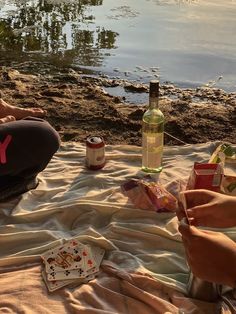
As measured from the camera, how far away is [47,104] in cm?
387

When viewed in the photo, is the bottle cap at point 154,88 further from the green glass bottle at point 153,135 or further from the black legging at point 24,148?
the black legging at point 24,148

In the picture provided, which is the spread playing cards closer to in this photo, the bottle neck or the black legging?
the black legging

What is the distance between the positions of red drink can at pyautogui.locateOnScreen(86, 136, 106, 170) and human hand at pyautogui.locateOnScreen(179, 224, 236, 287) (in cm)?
122

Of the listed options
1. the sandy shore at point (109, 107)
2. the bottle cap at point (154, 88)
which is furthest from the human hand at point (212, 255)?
the sandy shore at point (109, 107)

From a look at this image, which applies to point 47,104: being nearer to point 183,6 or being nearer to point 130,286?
point 130,286

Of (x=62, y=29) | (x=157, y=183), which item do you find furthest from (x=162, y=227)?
(x=62, y=29)

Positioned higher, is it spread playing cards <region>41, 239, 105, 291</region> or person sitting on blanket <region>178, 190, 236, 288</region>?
person sitting on blanket <region>178, 190, 236, 288</region>

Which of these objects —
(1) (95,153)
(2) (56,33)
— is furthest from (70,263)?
(2) (56,33)

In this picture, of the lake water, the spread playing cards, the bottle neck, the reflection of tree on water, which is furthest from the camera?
the reflection of tree on water

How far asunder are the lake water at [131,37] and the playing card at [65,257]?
96.2 inches

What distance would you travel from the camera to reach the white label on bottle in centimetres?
287

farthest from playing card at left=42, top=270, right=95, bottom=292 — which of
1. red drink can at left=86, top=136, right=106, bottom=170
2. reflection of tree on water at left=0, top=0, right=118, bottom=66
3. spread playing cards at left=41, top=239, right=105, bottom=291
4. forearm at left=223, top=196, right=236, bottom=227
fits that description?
reflection of tree on water at left=0, top=0, right=118, bottom=66

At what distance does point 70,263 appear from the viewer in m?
2.19

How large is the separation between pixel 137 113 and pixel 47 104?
655 millimetres
